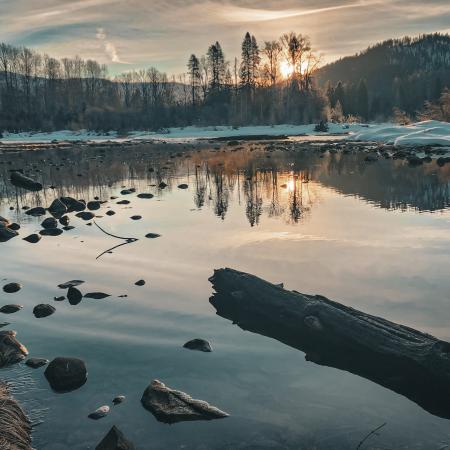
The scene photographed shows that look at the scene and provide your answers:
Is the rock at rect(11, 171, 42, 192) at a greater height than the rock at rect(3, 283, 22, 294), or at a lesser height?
greater

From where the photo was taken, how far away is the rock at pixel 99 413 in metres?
4.83

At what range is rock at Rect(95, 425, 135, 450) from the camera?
4.16 meters

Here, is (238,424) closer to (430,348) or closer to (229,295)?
A: (430,348)

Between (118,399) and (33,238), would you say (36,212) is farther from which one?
(118,399)

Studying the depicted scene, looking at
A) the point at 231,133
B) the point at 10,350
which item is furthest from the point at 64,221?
the point at 231,133

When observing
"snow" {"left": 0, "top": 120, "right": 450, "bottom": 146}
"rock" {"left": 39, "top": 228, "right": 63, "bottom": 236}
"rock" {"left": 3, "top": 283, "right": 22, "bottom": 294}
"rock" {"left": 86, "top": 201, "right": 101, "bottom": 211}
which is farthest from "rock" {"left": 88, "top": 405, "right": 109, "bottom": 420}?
"snow" {"left": 0, "top": 120, "right": 450, "bottom": 146}

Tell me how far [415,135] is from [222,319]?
40501 millimetres

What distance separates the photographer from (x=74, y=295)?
26.4 ft

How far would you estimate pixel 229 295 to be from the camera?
7.70m

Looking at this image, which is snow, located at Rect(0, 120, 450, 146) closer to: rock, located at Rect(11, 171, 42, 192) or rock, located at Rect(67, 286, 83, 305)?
rock, located at Rect(11, 171, 42, 192)

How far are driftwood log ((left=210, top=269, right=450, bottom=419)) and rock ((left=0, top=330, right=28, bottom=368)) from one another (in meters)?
2.77

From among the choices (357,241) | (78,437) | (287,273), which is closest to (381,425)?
(78,437)

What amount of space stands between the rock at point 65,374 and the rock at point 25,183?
18076 millimetres

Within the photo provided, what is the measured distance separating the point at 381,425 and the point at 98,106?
97.2m
